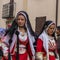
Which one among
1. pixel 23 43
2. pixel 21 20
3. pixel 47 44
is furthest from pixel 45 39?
pixel 21 20

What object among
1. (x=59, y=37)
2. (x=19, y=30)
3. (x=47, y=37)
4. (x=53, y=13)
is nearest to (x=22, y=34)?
(x=19, y=30)

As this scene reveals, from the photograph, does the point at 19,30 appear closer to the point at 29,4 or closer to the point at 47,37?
the point at 47,37

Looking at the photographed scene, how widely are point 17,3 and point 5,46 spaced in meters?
10.9

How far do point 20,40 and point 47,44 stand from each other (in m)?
0.57

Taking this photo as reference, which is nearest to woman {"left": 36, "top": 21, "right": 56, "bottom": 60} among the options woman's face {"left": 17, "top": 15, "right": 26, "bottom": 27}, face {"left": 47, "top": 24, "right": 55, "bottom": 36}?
face {"left": 47, "top": 24, "right": 55, "bottom": 36}

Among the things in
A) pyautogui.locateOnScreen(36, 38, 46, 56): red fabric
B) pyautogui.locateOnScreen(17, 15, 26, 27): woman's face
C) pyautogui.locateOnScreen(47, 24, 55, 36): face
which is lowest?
pyautogui.locateOnScreen(36, 38, 46, 56): red fabric

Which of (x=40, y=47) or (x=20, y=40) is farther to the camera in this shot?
(x=40, y=47)

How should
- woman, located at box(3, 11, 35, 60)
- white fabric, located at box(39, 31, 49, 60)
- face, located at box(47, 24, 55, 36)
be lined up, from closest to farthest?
woman, located at box(3, 11, 35, 60), white fabric, located at box(39, 31, 49, 60), face, located at box(47, 24, 55, 36)

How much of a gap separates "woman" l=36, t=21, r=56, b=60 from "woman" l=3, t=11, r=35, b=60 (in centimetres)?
14

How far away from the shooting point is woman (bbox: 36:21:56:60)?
6858 millimetres

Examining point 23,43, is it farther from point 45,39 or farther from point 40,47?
point 45,39

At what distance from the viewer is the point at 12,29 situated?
6.83 meters

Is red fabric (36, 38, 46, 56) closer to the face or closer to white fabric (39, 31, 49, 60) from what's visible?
white fabric (39, 31, 49, 60)

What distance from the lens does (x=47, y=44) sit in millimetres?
6977
